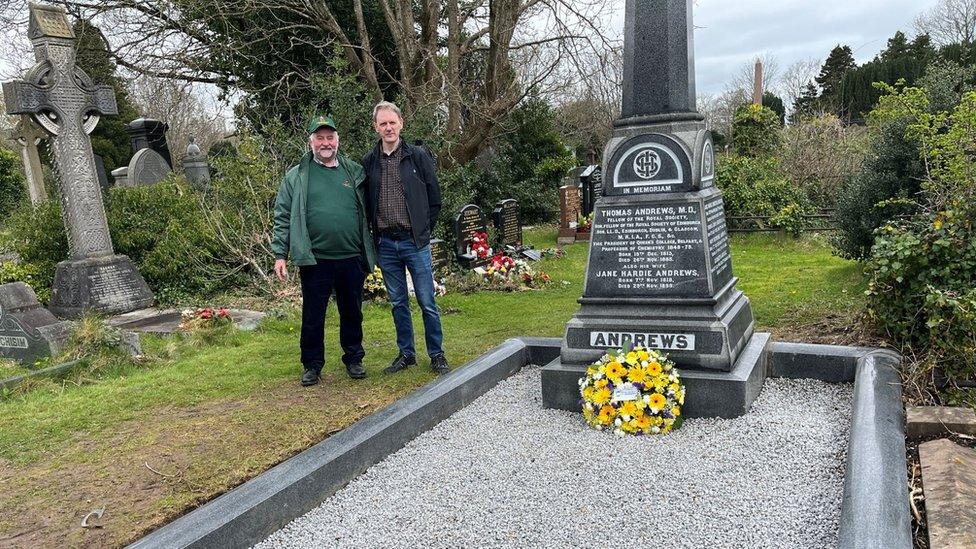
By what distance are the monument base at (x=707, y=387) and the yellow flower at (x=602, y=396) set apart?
29 centimetres

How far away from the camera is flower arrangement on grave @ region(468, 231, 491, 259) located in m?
10.6

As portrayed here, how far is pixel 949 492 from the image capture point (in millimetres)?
2752

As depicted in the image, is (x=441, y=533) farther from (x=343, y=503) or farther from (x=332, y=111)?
(x=332, y=111)

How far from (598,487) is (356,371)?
2493 mm

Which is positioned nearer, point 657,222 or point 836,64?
point 657,222

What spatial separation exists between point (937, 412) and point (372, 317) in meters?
5.61

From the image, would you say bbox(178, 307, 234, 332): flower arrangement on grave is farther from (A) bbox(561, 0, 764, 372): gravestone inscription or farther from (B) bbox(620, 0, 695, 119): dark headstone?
(B) bbox(620, 0, 695, 119): dark headstone

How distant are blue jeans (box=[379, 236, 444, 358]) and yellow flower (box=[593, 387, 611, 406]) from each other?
1.56 metres

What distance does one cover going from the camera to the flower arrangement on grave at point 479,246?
10.6m

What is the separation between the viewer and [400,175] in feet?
15.6

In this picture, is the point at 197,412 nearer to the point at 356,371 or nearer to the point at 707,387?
the point at 356,371

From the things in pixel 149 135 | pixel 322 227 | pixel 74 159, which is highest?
pixel 149 135

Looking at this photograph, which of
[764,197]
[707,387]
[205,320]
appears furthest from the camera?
[764,197]

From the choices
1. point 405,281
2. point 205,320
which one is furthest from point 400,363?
point 205,320
